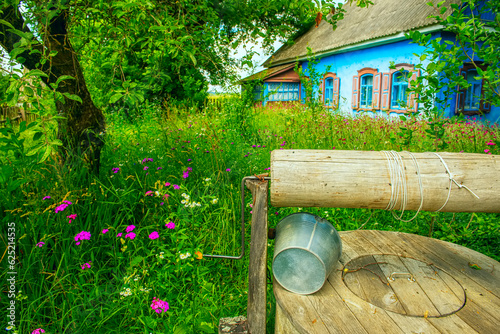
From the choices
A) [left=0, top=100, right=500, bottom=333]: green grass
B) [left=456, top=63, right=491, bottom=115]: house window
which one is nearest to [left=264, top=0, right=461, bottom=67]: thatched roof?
[left=456, top=63, right=491, bottom=115]: house window

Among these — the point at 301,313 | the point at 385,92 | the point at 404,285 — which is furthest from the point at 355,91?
the point at 301,313

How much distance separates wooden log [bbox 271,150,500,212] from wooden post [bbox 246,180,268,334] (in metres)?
0.11

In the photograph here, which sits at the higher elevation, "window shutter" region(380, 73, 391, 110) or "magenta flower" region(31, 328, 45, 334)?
"window shutter" region(380, 73, 391, 110)

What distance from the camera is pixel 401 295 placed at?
5.24 feet

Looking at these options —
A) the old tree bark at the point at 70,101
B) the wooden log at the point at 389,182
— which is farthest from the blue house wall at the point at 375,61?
the wooden log at the point at 389,182

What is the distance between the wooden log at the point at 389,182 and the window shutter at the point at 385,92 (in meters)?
9.20

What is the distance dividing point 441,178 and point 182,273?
183 centimetres

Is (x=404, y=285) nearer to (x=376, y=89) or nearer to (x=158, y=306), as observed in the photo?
(x=158, y=306)

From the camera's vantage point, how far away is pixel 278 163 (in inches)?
59.7

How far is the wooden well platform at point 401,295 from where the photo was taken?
137 centimetres

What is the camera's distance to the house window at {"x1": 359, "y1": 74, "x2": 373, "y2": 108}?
438 inches

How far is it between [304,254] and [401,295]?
57cm

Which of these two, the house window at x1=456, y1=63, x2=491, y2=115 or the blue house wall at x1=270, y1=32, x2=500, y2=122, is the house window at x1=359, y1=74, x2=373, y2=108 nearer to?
the blue house wall at x1=270, y1=32, x2=500, y2=122

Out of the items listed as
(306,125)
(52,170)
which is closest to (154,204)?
(52,170)
